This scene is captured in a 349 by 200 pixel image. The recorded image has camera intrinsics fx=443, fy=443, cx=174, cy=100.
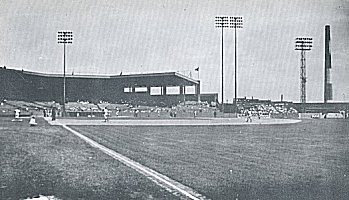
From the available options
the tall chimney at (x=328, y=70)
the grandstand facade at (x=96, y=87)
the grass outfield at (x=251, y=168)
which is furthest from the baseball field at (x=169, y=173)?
the grandstand facade at (x=96, y=87)

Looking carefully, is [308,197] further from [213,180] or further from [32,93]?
[32,93]

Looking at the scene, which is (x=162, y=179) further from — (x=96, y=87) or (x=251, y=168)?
(x=96, y=87)

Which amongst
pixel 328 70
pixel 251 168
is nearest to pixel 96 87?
pixel 328 70

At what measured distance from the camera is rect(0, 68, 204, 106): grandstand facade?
67.9 m

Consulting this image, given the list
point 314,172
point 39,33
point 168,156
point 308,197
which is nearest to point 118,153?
point 168,156

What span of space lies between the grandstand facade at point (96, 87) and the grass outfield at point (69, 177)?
53.8 metres

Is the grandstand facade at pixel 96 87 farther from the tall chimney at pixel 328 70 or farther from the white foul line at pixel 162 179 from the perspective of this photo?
the white foul line at pixel 162 179

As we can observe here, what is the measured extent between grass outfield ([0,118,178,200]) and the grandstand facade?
53.8 m

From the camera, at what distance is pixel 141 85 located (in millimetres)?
83812

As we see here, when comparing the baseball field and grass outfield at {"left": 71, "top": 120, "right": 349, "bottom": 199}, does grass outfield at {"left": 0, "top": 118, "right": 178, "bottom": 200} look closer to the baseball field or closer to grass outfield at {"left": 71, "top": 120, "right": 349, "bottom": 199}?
the baseball field

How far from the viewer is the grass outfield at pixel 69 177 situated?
315 inches

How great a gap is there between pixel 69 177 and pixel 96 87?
72452 millimetres

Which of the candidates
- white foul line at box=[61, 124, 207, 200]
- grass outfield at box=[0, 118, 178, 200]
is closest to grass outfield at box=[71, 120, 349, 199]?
white foul line at box=[61, 124, 207, 200]

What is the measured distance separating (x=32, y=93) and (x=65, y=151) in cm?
5936
